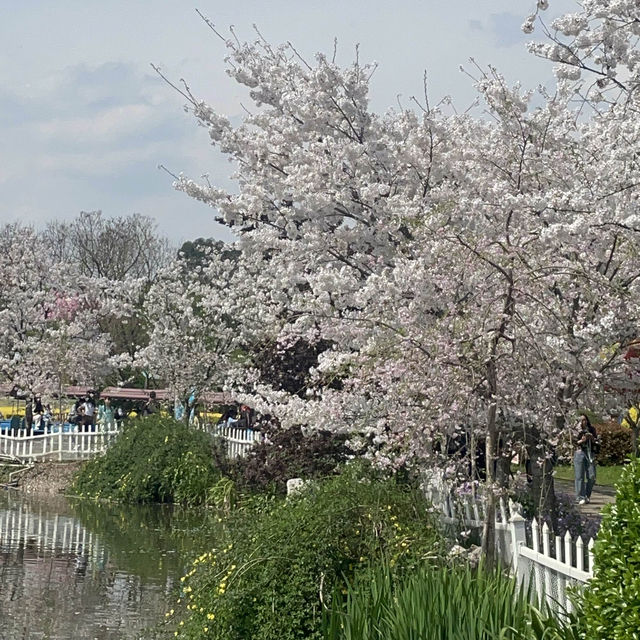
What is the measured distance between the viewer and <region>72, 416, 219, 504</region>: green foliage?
65.9 ft

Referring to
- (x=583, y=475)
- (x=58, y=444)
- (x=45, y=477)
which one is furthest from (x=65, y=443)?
(x=583, y=475)

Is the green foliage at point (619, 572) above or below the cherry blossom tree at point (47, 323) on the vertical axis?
below

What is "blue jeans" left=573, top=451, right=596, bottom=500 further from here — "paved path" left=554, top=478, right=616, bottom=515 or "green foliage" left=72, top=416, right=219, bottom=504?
"green foliage" left=72, top=416, right=219, bottom=504

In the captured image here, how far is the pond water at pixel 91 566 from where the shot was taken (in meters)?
10.1

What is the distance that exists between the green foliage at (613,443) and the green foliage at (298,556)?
17.5 m

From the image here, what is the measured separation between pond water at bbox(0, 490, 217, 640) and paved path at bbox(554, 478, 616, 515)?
5.91 meters

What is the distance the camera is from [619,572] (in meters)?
4.95

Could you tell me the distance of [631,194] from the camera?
8.31m

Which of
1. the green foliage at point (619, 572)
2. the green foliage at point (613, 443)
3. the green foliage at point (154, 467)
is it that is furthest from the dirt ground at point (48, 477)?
the green foliage at point (619, 572)

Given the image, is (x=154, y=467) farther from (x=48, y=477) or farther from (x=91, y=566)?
(x=91, y=566)

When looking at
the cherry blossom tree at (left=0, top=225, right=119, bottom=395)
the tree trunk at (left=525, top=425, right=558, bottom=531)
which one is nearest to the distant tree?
the cherry blossom tree at (left=0, top=225, right=119, bottom=395)

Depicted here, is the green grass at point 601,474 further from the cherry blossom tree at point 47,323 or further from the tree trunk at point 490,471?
the cherry blossom tree at point 47,323

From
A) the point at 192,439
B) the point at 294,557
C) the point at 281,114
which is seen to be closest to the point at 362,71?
the point at 281,114

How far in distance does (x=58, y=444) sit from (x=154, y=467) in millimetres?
5292
